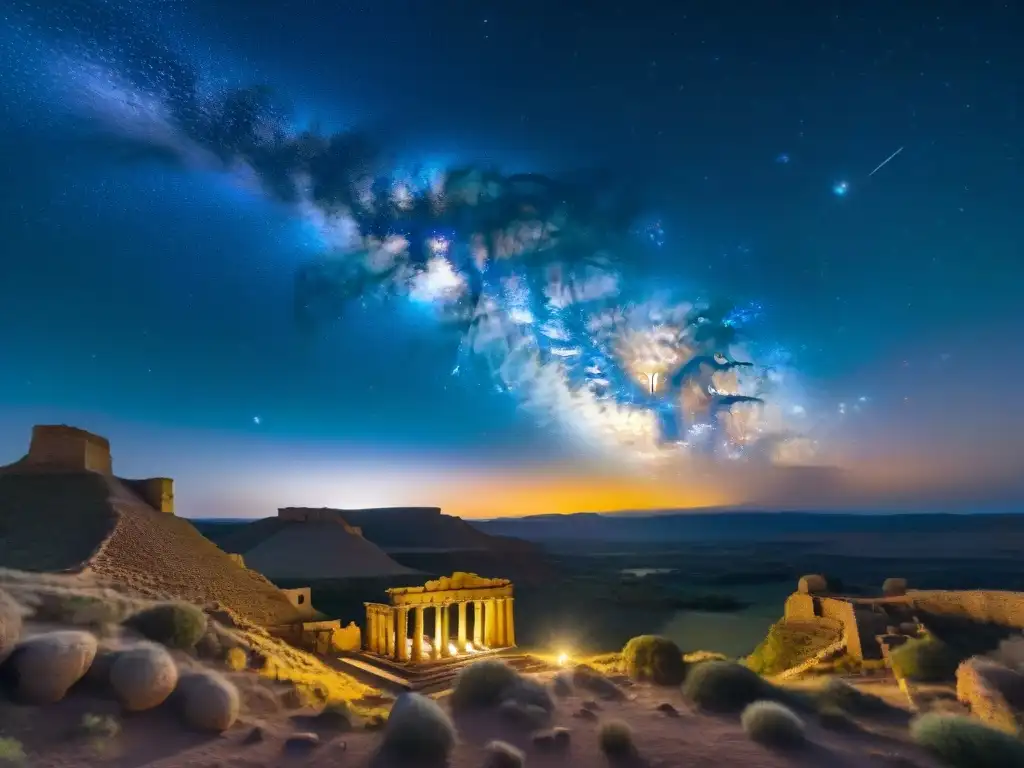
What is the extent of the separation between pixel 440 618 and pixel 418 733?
2670cm

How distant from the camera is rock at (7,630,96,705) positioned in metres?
13.2

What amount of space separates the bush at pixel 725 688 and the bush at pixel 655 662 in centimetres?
182

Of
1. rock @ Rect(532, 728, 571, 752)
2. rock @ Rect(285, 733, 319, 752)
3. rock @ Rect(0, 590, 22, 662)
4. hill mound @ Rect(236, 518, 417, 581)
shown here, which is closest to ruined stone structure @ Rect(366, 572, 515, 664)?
rock @ Rect(532, 728, 571, 752)

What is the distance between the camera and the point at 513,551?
143 meters

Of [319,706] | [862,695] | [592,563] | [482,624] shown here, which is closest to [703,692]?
[862,695]

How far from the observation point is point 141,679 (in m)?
14.0

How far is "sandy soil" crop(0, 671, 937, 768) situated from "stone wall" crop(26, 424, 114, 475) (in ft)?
84.7

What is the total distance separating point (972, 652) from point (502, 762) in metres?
21.5

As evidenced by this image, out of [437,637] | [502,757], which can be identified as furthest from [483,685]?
[437,637]

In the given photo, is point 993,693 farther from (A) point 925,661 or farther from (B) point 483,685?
(B) point 483,685

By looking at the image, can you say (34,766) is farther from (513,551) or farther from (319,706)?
(513,551)

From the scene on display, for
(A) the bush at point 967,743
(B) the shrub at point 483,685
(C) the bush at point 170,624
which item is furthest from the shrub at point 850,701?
(C) the bush at point 170,624

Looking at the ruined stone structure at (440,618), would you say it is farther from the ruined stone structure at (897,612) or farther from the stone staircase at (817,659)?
the stone staircase at (817,659)

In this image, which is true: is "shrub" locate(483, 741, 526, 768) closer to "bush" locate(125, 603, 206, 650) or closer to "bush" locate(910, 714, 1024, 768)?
"bush" locate(910, 714, 1024, 768)
